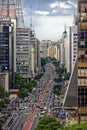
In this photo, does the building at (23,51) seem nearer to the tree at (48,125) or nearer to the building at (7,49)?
the building at (7,49)

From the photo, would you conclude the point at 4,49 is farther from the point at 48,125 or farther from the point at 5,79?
the point at 48,125

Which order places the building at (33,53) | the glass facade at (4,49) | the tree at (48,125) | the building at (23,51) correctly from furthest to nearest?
the building at (33,53) → the building at (23,51) → the glass facade at (4,49) → the tree at (48,125)

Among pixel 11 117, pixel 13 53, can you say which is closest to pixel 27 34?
pixel 13 53

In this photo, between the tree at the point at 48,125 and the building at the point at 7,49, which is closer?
the tree at the point at 48,125

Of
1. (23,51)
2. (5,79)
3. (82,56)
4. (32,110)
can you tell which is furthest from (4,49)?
(82,56)

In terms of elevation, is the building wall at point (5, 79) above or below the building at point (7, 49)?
below

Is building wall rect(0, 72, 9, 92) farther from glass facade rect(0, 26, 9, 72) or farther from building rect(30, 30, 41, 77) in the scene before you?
building rect(30, 30, 41, 77)

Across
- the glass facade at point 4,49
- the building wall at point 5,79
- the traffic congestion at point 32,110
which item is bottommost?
the traffic congestion at point 32,110

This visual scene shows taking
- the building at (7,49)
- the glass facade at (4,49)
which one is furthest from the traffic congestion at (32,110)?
the glass facade at (4,49)
